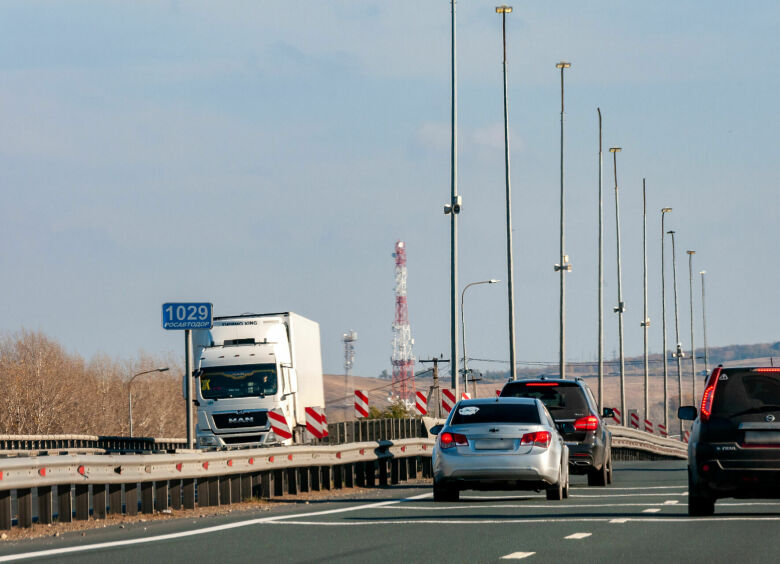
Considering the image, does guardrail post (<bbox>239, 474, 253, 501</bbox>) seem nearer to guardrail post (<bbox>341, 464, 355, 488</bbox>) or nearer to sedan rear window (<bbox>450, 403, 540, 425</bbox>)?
sedan rear window (<bbox>450, 403, 540, 425</bbox>)

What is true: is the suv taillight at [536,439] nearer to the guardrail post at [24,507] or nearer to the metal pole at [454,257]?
the guardrail post at [24,507]

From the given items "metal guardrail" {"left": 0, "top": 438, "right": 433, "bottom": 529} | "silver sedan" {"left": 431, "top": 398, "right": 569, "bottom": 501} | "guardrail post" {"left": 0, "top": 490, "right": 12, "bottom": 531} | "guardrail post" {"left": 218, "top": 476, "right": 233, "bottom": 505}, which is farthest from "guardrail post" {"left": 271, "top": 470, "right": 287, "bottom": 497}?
"guardrail post" {"left": 0, "top": 490, "right": 12, "bottom": 531}

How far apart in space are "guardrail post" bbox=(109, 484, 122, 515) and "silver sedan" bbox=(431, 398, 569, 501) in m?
4.42

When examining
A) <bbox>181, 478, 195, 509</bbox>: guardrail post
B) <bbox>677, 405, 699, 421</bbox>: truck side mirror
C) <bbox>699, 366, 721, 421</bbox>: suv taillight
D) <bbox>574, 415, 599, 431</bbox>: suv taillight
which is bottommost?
<bbox>181, 478, 195, 509</bbox>: guardrail post

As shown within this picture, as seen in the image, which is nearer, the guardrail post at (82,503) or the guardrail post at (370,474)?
the guardrail post at (82,503)

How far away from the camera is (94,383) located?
112 meters

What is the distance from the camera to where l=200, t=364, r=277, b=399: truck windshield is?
40.3 metres

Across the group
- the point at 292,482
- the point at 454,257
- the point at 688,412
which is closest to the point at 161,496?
the point at 292,482

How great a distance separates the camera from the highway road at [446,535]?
13.1 m

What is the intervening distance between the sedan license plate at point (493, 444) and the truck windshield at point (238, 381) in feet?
67.8

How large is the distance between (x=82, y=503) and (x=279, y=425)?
72.1ft

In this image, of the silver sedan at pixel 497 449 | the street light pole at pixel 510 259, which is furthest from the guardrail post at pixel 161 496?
the street light pole at pixel 510 259

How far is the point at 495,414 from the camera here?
67.1ft

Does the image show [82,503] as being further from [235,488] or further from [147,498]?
[235,488]
